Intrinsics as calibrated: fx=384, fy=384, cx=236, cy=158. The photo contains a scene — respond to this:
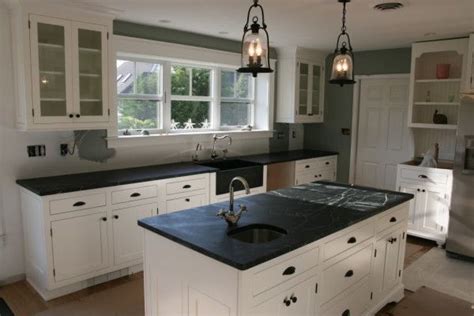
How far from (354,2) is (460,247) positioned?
285cm

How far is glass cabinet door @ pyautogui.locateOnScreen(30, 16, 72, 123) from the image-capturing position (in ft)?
10.2

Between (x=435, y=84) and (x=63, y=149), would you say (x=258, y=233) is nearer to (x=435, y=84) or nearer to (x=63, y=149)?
(x=63, y=149)

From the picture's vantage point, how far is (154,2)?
312 cm

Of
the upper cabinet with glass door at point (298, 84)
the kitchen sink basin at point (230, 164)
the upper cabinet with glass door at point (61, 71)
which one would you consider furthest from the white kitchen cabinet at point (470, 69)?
the upper cabinet with glass door at point (61, 71)

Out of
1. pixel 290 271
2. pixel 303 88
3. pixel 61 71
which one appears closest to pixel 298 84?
pixel 303 88

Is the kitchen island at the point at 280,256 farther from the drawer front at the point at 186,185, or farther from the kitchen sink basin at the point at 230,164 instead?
the kitchen sink basin at the point at 230,164

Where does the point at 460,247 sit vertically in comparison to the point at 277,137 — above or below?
below

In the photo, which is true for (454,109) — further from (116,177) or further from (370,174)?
(116,177)

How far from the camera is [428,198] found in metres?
4.50

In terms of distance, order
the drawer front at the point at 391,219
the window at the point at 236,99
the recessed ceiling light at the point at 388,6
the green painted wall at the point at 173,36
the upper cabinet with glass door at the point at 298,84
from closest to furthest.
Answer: the drawer front at the point at 391,219
the recessed ceiling light at the point at 388,6
the green painted wall at the point at 173,36
the window at the point at 236,99
the upper cabinet with glass door at the point at 298,84

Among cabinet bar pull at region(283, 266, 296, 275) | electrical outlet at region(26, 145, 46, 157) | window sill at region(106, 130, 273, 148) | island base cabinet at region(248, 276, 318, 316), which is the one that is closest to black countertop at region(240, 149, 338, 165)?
window sill at region(106, 130, 273, 148)

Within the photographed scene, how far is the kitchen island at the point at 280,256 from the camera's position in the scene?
71.4 inches

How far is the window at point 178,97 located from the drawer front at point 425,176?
2210 millimetres

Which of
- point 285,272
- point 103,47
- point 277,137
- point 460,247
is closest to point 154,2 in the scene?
point 103,47
